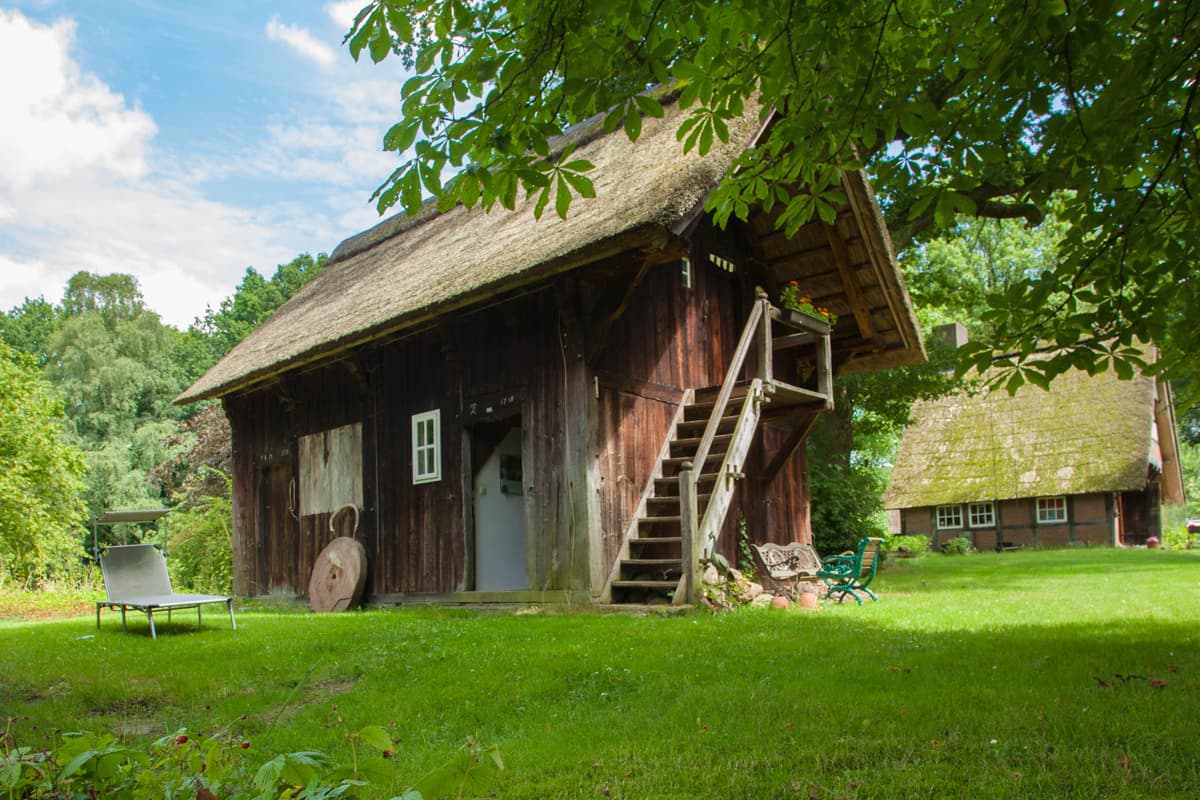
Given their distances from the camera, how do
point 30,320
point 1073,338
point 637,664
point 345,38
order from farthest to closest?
point 30,320, point 637,664, point 1073,338, point 345,38

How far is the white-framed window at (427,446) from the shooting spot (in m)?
12.1

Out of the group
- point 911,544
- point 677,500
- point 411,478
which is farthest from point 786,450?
point 911,544

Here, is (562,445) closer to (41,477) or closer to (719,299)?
(719,299)

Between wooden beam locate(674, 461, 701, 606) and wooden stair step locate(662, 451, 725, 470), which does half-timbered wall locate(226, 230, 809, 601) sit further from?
wooden beam locate(674, 461, 701, 606)

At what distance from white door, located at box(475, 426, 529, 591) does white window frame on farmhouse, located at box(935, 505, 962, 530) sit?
21627mm

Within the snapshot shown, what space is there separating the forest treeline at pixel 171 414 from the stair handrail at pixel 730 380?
2842 millimetres

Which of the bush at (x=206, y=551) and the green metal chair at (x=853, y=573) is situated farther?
the bush at (x=206, y=551)

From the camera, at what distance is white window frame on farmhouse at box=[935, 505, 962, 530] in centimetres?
3111

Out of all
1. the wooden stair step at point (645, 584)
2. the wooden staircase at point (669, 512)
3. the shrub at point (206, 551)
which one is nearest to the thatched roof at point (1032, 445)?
the wooden staircase at point (669, 512)

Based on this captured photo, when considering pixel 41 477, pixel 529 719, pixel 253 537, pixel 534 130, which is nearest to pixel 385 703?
pixel 529 719

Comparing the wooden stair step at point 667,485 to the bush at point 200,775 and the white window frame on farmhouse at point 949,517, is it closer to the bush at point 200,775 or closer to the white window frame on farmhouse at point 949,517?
the bush at point 200,775

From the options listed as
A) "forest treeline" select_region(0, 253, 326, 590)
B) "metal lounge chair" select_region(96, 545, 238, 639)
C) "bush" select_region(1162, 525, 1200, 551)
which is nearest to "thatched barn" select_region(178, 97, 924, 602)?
"metal lounge chair" select_region(96, 545, 238, 639)

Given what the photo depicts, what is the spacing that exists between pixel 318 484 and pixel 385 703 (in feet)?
29.4

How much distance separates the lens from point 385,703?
5457 mm
